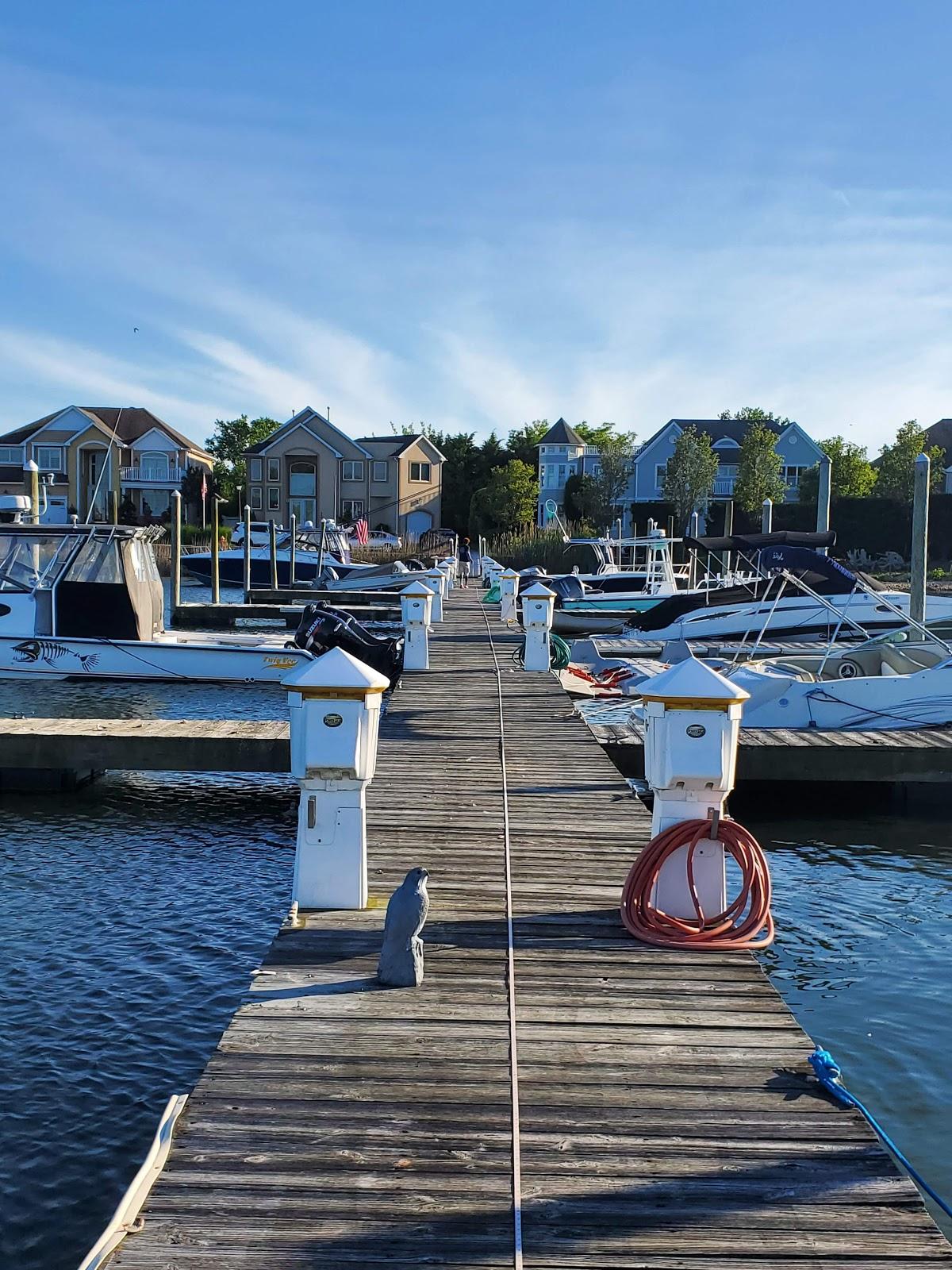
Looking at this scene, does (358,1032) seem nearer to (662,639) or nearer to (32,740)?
(32,740)

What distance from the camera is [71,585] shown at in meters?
19.4

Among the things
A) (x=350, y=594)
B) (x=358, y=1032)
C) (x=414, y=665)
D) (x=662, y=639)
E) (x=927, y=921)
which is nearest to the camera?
(x=358, y=1032)

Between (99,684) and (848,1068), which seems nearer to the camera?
(848,1068)

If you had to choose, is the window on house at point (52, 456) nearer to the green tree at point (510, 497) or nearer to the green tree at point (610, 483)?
the green tree at point (510, 497)

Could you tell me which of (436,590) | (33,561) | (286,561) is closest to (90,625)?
(33,561)

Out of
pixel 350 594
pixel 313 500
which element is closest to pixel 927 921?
pixel 350 594

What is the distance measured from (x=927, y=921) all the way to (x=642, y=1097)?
6.04 m

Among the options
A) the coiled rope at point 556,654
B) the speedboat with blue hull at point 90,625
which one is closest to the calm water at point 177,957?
the coiled rope at point 556,654

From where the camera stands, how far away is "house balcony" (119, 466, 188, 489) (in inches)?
2699

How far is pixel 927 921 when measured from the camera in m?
9.29

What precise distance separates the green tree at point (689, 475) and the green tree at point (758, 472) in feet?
5.74

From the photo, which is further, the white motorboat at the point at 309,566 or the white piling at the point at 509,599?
the white motorboat at the point at 309,566

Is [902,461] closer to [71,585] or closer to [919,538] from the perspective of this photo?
[919,538]

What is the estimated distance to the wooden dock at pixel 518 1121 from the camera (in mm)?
3311
